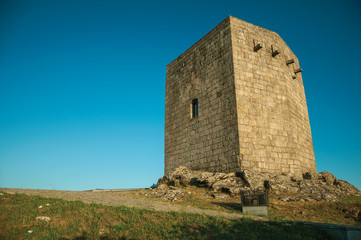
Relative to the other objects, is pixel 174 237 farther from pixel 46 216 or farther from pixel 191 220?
pixel 46 216

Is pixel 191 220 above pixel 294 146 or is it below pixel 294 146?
below

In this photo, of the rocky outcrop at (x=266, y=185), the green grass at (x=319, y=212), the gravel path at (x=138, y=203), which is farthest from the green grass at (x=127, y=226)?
the rocky outcrop at (x=266, y=185)

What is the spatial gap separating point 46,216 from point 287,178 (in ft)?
34.0

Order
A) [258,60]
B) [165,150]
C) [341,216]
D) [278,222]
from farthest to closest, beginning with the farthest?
1. [165,150]
2. [258,60]
3. [341,216]
4. [278,222]

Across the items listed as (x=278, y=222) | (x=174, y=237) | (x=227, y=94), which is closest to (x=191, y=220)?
(x=174, y=237)

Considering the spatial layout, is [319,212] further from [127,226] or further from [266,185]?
[127,226]

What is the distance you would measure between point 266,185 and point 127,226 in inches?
286

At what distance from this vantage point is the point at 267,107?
14.4 meters

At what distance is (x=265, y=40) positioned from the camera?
16.1 metres

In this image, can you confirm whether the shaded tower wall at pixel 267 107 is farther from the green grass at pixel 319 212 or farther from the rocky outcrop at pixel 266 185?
the green grass at pixel 319 212

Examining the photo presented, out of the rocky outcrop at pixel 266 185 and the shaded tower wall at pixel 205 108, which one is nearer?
the rocky outcrop at pixel 266 185

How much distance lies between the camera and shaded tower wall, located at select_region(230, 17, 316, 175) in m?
13.4

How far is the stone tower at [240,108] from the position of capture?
44.3 ft

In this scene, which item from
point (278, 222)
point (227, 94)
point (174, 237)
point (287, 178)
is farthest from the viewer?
point (227, 94)
